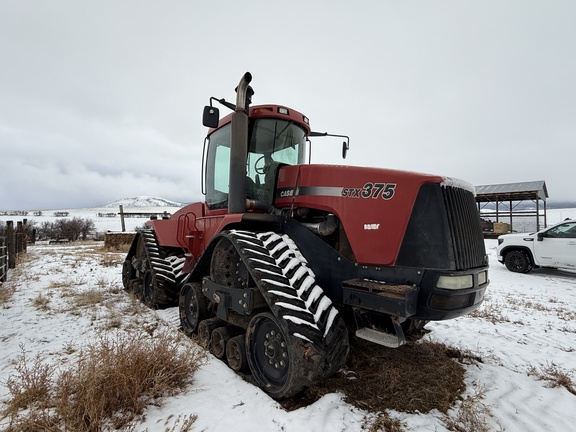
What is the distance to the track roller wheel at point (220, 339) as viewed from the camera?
364cm

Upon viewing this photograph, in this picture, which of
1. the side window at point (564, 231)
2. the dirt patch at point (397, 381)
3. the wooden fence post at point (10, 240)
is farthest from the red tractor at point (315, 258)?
the wooden fence post at point (10, 240)

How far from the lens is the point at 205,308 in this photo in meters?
4.32

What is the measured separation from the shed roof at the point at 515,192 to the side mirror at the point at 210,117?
24335 mm

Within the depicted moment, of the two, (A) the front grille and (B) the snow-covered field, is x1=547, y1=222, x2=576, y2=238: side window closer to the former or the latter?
(B) the snow-covered field

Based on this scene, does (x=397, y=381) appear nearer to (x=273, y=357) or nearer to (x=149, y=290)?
(x=273, y=357)

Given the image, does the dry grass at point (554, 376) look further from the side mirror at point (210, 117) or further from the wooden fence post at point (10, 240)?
the wooden fence post at point (10, 240)

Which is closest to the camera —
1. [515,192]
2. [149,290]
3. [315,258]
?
[315,258]

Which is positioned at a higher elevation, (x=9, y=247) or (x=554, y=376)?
(x=9, y=247)

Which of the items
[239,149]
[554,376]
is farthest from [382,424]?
[239,149]

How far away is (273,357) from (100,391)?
1.44 m

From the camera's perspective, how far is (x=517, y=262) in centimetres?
1020

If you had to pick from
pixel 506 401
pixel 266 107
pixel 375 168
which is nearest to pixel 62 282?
pixel 266 107

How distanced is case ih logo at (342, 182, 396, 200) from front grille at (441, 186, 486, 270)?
1.45 ft

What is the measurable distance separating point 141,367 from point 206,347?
109cm
